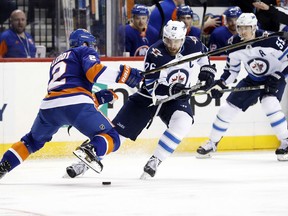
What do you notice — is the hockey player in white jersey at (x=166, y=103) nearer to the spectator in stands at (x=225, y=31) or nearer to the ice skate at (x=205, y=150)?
the ice skate at (x=205, y=150)

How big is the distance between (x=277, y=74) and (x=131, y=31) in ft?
4.68

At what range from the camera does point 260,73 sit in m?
8.29

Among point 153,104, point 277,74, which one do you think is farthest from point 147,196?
point 277,74

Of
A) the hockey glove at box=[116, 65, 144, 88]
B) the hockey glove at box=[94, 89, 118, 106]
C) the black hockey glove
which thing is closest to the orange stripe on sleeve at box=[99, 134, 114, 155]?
the hockey glove at box=[116, 65, 144, 88]

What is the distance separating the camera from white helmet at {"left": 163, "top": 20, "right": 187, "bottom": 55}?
6883 mm

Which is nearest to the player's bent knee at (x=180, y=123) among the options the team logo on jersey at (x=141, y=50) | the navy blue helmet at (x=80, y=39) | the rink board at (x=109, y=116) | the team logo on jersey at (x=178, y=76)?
the team logo on jersey at (x=178, y=76)

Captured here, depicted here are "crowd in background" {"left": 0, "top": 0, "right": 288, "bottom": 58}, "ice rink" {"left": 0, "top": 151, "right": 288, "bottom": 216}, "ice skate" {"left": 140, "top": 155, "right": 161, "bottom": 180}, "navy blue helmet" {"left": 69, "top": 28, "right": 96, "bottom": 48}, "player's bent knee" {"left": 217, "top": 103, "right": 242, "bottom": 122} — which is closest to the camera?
"ice rink" {"left": 0, "top": 151, "right": 288, "bottom": 216}

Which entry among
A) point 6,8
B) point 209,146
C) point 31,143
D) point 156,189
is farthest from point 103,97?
point 6,8

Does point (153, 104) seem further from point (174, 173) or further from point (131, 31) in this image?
point (131, 31)

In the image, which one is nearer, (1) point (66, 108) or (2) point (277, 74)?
(1) point (66, 108)

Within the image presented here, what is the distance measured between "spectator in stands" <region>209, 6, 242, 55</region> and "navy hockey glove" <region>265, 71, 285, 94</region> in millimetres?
1029

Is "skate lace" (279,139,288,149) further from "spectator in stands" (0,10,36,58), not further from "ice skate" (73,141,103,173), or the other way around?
"ice skate" (73,141,103,173)

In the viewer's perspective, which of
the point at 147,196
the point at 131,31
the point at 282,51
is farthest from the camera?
the point at 131,31

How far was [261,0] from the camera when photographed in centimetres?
938
